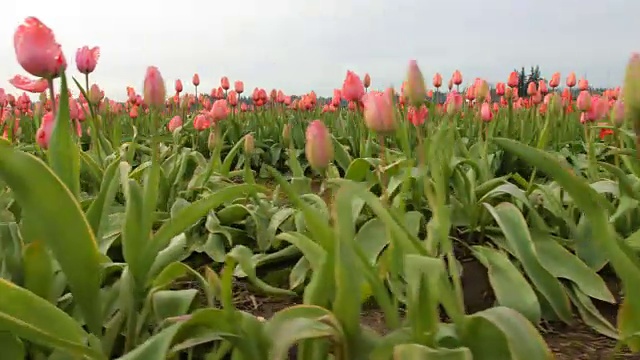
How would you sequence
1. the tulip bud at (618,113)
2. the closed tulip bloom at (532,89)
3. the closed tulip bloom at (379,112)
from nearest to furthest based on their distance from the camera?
the closed tulip bloom at (379,112) → the tulip bud at (618,113) → the closed tulip bloom at (532,89)

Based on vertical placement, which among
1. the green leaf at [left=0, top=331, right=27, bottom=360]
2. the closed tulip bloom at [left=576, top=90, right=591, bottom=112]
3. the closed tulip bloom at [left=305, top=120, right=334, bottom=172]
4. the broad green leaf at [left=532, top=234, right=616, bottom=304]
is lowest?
the broad green leaf at [left=532, top=234, right=616, bottom=304]

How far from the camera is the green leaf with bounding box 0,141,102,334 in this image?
3.42 ft

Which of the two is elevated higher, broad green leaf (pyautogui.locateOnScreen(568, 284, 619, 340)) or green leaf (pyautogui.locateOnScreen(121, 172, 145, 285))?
green leaf (pyautogui.locateOnScreen(121, 172, 145, 285))

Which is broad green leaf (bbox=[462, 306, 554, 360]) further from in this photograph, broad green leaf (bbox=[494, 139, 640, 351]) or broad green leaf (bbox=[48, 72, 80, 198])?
broad green leaf (bbox=[48, 72, 80, 198])

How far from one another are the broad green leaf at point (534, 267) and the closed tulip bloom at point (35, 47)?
1129mm

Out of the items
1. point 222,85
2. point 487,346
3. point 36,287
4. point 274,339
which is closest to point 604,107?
point 487,346

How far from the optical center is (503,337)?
1021 mm

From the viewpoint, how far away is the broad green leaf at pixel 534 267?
4.94ft

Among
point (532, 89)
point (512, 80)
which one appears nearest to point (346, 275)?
point (512, 80)

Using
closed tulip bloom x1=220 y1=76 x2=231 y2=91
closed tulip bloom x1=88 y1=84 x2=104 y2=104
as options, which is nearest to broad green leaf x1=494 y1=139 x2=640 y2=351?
closed tulip bloom x1=88 y1=84 x2=104 y2=104

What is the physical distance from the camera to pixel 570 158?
10.9ft

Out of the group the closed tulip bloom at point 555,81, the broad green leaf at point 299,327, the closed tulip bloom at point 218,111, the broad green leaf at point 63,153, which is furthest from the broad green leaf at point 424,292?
the closed tulip bloom at point 555,81

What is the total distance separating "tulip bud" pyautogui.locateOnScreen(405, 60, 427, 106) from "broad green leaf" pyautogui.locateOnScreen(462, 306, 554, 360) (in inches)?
27.8

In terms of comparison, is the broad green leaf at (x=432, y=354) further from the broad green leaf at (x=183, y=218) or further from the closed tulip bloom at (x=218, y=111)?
the closed tulip bloom at (x=218, y=111)
